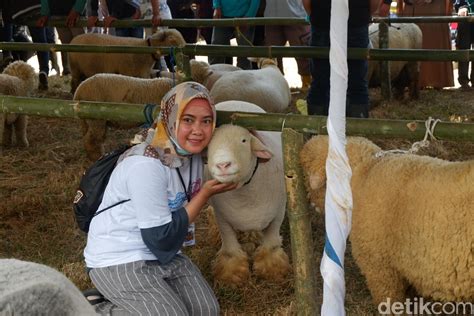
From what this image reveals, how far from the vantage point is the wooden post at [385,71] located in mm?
7234

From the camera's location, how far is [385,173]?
2648 millimetres

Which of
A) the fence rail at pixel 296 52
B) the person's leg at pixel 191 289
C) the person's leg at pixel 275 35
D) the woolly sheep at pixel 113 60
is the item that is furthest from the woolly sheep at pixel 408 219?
the person's leg at pixel 275 35

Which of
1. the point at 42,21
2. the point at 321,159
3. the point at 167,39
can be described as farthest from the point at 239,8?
the point at 321,159

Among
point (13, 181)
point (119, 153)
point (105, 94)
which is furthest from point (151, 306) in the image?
point (105, 94)

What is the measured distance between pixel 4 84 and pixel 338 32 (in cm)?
440

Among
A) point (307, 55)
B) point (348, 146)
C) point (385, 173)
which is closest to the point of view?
point (385, 173)

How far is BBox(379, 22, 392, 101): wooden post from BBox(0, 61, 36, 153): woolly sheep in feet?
11.4

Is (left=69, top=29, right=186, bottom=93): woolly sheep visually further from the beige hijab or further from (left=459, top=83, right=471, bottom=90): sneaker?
the beige hijab

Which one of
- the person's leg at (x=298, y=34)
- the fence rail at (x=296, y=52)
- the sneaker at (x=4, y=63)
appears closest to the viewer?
the fence rail at (x=296, y=52)

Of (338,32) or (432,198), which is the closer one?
(338,32)

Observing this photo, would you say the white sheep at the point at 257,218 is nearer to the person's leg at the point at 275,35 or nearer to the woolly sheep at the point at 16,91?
the woolly sheep at the point at 16,91

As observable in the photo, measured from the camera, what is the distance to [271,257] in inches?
135

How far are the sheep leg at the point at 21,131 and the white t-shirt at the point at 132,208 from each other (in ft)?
10.9

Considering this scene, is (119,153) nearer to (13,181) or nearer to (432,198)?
(432,198)
